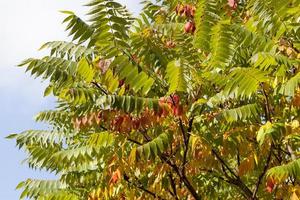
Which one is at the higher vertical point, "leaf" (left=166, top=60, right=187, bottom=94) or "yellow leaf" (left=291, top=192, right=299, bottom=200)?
"leaf" (left=166, top=60, right=187, bottom=94)

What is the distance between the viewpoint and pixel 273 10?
4.29 metres

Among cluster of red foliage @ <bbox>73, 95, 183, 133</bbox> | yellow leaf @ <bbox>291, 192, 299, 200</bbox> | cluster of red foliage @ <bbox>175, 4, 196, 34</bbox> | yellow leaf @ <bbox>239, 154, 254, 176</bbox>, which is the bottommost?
yellow leaf @ <bbox>291, 192, 299, 200</bbox>

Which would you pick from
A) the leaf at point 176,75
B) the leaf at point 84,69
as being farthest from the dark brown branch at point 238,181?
the leaf at point 84,69

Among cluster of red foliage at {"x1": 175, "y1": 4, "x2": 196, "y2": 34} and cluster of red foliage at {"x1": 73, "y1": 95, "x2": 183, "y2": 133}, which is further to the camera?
cluster of red foliage at {"x1": 175, "y1": 4, "x2": 196, "y2": 34}

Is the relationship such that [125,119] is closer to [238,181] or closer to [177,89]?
[177,89]

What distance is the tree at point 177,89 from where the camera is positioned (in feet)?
13.8

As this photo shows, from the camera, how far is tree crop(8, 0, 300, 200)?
420 cm

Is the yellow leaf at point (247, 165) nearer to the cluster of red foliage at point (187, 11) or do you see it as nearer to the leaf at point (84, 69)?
the cluster of red foliage at point (187, 11)

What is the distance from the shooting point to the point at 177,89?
14.0ft

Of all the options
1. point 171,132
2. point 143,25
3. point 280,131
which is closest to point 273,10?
point 280,131

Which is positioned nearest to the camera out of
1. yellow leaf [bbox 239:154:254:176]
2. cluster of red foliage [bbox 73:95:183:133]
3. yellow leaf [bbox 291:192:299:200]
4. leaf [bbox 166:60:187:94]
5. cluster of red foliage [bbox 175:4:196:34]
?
leaf [bbox 166:60:187:94]

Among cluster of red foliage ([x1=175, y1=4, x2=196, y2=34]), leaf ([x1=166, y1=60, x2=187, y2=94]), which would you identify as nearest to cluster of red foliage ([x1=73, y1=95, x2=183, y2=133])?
leaf ([x1=166, y1=60, x2=187, y2=94])

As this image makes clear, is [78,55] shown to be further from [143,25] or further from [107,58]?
[143,25]

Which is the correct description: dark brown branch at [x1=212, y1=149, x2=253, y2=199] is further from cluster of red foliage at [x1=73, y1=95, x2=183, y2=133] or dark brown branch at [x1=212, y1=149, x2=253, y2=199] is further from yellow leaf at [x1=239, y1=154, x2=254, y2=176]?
cluster of red foliage at [x1=73, y1=95, x2=183, y2=133]
